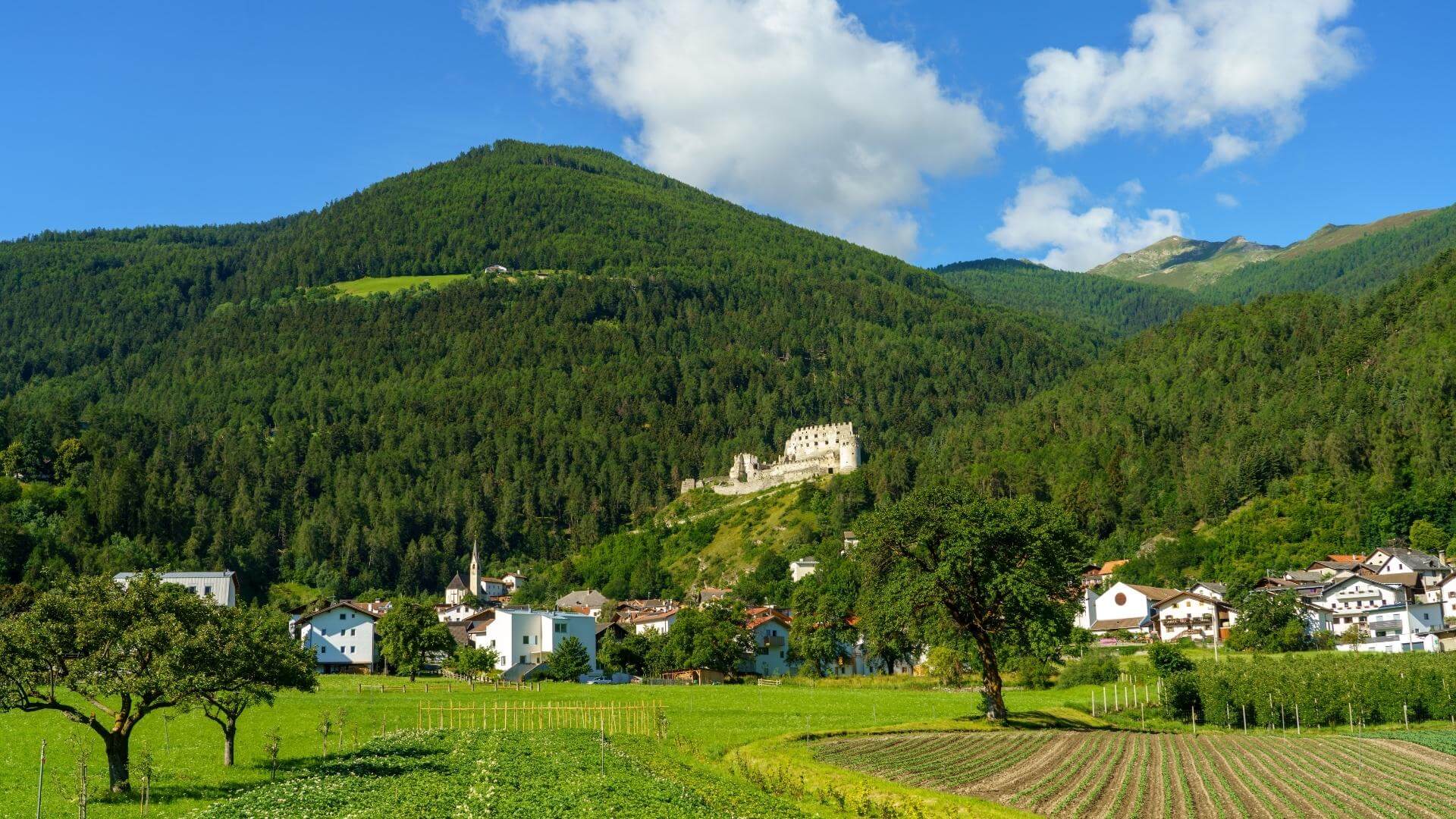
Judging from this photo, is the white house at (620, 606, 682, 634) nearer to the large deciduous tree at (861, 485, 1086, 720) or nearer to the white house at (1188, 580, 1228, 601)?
the white house at (1188, 580, 1228, 601)

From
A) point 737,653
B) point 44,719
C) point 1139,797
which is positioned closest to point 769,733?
point 1139,797

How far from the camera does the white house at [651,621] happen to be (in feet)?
426

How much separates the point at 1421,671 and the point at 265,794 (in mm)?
59993

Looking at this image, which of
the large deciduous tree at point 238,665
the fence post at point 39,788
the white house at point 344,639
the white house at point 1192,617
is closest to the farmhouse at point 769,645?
the white house at point 1192,617

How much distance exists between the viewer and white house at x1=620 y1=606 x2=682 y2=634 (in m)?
130

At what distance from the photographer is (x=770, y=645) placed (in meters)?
120

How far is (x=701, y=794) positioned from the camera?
3419cm

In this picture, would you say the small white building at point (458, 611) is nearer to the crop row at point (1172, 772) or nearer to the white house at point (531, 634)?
the white house at point (531, 634)

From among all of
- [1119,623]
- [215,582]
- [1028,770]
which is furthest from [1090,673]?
[215,582]

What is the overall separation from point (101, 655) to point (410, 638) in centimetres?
6924

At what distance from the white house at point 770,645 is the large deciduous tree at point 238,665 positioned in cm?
7398

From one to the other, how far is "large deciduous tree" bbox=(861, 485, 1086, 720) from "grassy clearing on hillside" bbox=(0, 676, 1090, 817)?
5.32m

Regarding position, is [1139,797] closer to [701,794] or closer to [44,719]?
[701,794]

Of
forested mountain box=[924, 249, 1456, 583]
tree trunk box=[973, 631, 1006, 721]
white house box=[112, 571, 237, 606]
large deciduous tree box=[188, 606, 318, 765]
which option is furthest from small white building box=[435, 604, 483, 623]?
large deciduous tree box=[188, 606, 318, 765]
